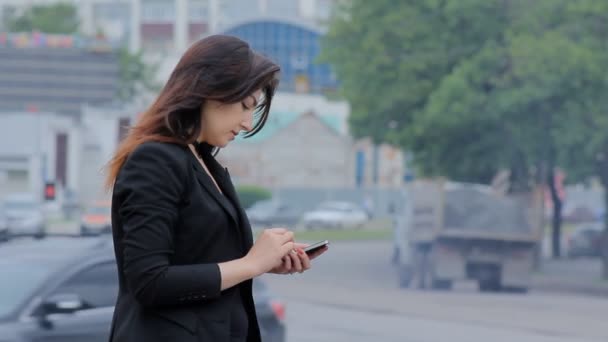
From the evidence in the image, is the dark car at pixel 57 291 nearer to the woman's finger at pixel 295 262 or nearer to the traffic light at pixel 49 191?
the woman's finger at pixel 295 262

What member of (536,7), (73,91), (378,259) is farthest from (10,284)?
(73,91)

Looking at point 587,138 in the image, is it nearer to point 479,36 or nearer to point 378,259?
point 479,36

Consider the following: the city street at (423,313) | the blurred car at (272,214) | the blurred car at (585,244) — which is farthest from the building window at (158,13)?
the city street at (423,313)

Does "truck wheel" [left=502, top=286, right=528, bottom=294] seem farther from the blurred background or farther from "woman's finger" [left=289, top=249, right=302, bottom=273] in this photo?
"woman's finger" [left=289, top=249, right=302, bottom=273]

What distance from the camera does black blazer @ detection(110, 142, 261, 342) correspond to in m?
3.09

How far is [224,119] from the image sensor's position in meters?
3.29

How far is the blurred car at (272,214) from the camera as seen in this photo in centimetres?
6512

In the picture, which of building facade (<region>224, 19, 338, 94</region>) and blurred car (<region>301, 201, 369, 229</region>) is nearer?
blurred car (<region>301, 201, 369, 229</region>)

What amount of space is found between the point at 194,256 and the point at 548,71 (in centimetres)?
2698

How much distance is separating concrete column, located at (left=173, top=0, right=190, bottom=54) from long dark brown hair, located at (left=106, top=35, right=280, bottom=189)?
4578 inches

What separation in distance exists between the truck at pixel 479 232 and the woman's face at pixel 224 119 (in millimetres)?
23124

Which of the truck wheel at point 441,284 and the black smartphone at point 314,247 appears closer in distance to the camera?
the black smartphone at point 314,247

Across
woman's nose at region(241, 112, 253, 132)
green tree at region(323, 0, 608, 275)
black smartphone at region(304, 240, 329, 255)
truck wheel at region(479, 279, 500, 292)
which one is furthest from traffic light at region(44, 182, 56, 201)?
woman's nose at region(241, 112, 253, 132)

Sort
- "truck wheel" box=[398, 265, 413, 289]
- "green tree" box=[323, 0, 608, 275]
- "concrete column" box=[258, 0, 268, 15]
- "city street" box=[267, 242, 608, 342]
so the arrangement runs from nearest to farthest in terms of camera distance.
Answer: "city street" box=[267, 242, 608, 342] → "truck wheel" box=[398, 265, 413, 289] → "green tree" box=[323, 0, 608, 275] → "concrete column" box=[258, 0, 268, 15]
